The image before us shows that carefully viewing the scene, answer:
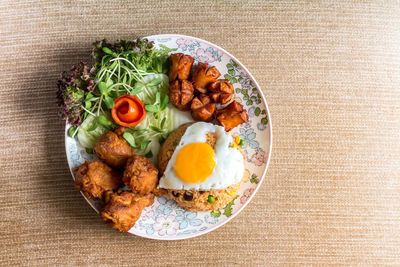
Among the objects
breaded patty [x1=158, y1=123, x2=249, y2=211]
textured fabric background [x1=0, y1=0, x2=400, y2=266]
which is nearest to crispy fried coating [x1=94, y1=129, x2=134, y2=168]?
breaded patty [x1=158, y1=123, x2=249, y2=211]

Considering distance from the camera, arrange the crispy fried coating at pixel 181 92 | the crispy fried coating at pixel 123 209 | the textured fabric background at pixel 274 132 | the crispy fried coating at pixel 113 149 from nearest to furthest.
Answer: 1. the crispy fried coating at pixel 123 209
2. the crispy fried coating at pixel 113 149
3. the crispy fried coating at pixel 181 92
4. the textured fabric background at pixel 274 132

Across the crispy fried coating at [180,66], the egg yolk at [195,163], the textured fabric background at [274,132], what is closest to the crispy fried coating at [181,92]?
the crispy fried coating at [180,66]

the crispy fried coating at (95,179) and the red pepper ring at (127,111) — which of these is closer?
the crispy fried coating at (95,179)

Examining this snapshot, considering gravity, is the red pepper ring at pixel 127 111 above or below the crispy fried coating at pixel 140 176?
above

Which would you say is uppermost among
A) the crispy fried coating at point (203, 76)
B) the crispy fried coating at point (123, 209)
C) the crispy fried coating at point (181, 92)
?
the crispy fried coating at point (203, 76)

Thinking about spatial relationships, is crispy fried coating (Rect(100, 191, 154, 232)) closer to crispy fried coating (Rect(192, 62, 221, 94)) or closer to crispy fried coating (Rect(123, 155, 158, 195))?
crispy fried coating (Rect(123, 155, 158, 195))

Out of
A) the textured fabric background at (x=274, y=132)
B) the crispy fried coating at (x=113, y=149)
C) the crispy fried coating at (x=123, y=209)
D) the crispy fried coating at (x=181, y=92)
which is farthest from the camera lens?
the textured fabric background at (x=274, y=132)

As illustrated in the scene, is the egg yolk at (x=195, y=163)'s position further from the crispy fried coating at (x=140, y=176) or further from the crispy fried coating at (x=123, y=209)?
the crispy fried coating at (x=123, y=209)

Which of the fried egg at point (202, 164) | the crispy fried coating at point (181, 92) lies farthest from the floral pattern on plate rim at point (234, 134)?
the crispy fried coating at point (181, 92)
